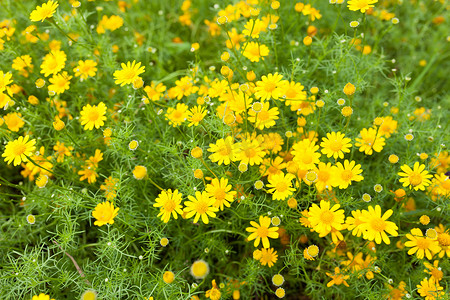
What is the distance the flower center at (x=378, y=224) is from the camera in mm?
1702

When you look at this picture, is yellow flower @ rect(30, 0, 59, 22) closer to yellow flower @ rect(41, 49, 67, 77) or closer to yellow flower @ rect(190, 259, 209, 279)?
yellow flower @ rect(41, 49, 67, 77)

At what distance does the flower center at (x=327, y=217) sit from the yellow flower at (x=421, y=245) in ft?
1.33

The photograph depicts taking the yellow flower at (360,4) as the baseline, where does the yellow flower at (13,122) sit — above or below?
below

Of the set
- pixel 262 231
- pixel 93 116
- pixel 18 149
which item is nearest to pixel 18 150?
pixel 18 149

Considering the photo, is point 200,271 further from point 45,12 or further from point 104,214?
point 45,12

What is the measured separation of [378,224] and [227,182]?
2.46ft

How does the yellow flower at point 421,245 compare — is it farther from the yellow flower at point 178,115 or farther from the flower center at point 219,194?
the yellow flower at point 178,115

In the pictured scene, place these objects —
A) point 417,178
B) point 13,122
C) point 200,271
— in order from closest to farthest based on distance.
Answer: point 200,271
point 417,178
point 13,122

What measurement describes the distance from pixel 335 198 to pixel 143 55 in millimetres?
2016

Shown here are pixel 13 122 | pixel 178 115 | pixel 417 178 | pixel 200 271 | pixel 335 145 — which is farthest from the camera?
pixel 13 122

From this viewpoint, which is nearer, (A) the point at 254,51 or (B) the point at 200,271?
(B) the point at 200,271

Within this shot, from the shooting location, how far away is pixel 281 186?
5.94 ft

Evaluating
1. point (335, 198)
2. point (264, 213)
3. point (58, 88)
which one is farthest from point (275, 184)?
point (58, 88)

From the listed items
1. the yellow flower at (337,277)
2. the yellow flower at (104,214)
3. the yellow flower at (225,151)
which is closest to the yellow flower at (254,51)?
the yellow flower at (225,151)
